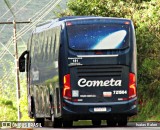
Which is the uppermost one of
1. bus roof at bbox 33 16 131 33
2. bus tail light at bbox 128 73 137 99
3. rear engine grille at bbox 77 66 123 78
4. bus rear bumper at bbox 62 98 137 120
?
bus roof at bbox 33 16 131 33

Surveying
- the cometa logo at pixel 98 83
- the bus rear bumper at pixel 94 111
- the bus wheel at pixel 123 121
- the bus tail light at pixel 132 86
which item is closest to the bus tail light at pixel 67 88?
the bus rear bumper at pixel 94 111

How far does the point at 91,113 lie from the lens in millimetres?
32062

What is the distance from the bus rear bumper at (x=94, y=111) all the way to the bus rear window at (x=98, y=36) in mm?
1966

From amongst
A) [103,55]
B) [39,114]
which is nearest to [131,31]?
[103,55]

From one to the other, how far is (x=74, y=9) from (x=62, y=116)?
2438 centimetres

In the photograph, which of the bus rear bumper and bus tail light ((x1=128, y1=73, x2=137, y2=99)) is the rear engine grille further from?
the bus rear bumper

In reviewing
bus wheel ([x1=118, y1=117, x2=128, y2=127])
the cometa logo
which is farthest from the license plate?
bus wheel ([x1=118, y1=117, x2=128, y2=127])

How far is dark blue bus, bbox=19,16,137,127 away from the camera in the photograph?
3173 centimetres

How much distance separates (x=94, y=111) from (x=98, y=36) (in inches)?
102

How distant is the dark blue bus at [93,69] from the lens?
31.7 metres

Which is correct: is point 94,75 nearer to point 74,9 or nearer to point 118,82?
point 118,82

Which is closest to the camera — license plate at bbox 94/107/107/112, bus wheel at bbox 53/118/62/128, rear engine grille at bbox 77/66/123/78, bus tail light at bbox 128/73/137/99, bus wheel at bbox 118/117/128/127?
rear engine grille at bbox 77/66/123/78

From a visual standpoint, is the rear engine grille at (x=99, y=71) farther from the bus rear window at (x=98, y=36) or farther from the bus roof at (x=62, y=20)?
the bus roof at (x=62, y=20)

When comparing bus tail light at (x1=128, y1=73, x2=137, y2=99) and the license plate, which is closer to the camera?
the license plate
